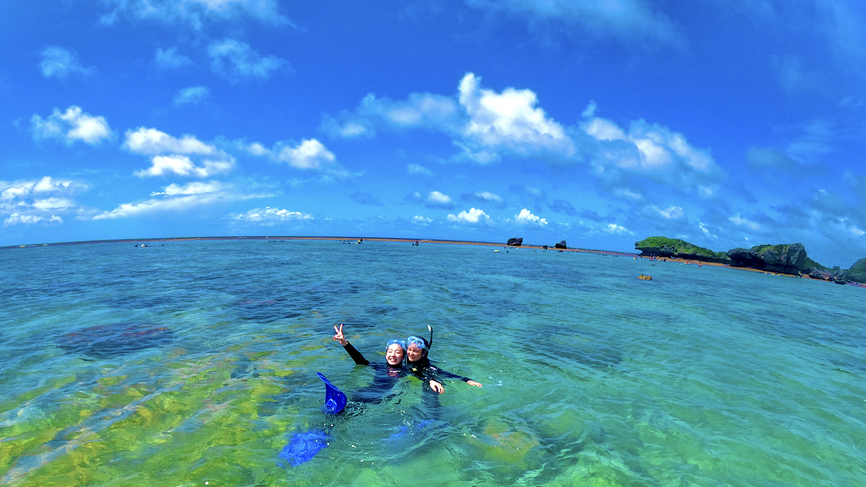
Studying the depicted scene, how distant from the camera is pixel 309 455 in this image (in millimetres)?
6676

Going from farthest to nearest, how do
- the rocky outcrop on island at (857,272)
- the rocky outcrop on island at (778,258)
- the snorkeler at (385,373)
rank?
the rocky outcrop on island at (857,272) < the rocky outcrop on island at (778,258) < the snorkeler at (385,373)

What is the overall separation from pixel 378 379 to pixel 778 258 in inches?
4231

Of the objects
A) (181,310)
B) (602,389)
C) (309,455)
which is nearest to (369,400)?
(309,455)

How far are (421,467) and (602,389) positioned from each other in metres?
6.39

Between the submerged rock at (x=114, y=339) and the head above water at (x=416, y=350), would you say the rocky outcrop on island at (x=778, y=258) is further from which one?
the submerged rock at (x=114, y=339)

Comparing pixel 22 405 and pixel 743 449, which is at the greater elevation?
pixel 743 449

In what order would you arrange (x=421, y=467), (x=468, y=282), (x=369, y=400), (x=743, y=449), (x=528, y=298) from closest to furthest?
(x=421, y=467) < (x=743, y=449) < (x=369, y=400) < (x=528, y=298) < (x=468, y=282)

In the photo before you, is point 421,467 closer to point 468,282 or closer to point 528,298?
point 528,298

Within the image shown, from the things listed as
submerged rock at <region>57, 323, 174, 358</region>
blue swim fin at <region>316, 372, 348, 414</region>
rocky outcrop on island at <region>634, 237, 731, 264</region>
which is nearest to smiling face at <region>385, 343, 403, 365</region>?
blue swim fin at <region>316, 372, 348, 414</region>

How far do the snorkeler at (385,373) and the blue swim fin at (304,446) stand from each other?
1812mm

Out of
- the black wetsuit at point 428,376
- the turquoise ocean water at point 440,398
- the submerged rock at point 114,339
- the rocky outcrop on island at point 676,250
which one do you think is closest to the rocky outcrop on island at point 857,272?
the rocky outcrop on island at point 676,250

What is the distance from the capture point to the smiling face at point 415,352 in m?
9.88

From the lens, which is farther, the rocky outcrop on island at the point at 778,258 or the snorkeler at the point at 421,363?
the rocky outcrop on island at the point at 778,258

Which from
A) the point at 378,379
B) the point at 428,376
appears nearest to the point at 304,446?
the point at 378,379
